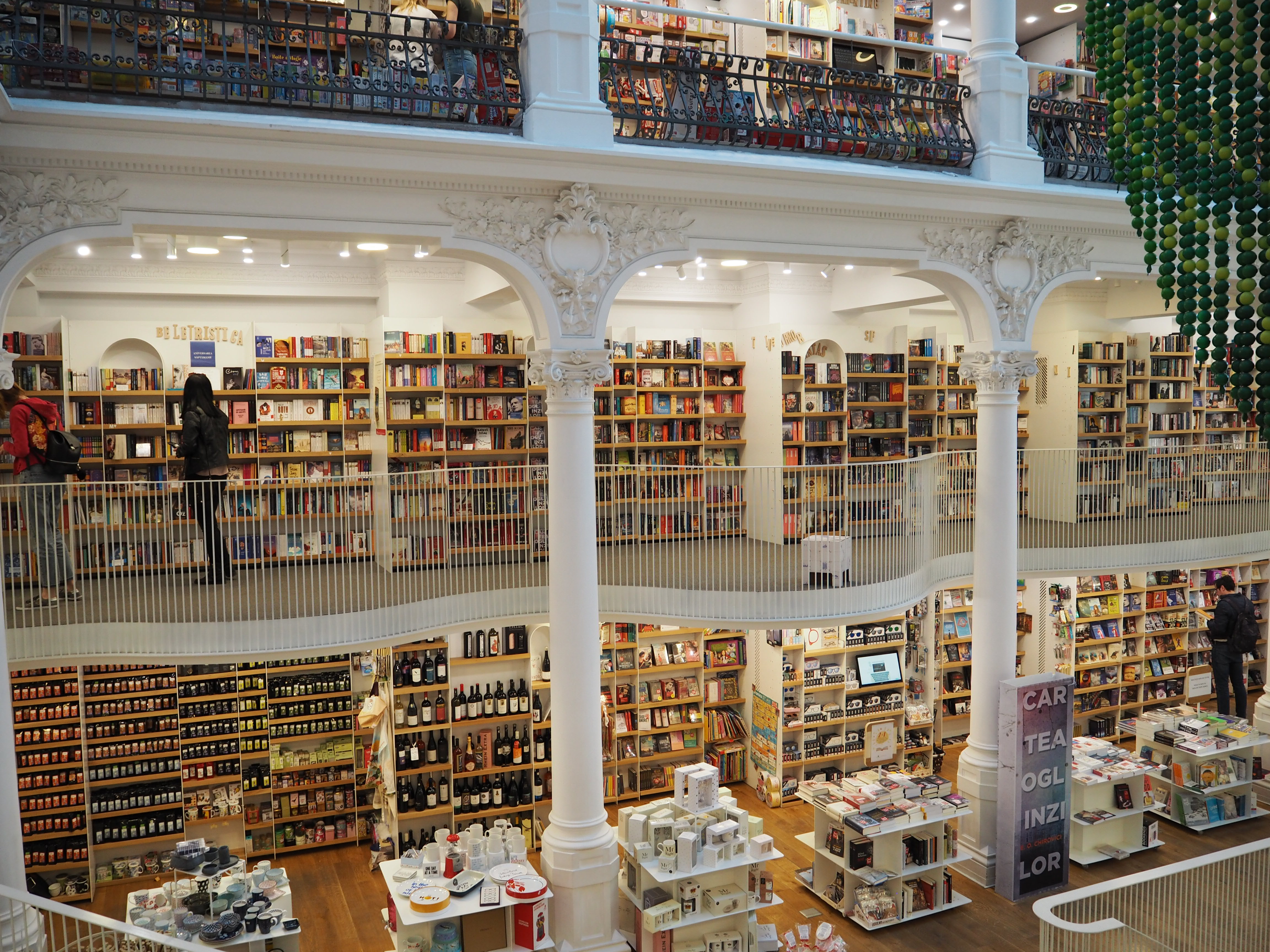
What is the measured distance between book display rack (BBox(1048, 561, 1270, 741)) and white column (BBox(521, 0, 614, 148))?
739 cm

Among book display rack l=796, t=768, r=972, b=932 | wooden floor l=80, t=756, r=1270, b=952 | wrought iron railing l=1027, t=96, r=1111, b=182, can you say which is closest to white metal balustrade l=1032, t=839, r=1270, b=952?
wooden floor l=80, t=756, r=1270, b=952

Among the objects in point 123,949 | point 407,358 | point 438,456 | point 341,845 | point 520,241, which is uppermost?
point 520,241

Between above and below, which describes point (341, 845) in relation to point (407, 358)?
below

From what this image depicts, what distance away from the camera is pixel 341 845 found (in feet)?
26.4

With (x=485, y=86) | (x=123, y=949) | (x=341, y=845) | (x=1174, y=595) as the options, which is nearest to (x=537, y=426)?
(x=485, y=86)

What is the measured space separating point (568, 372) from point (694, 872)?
330cm

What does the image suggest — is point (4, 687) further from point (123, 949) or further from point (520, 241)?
point (520, 241)

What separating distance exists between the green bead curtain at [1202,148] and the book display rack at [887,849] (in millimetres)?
4922

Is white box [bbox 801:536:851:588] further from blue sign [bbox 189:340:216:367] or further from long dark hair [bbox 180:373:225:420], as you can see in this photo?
blue sign [bbox 189:340:216:367]

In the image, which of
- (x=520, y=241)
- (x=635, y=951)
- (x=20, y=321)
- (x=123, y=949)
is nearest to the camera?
(x=123, y=949)

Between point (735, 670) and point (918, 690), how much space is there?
198 cm

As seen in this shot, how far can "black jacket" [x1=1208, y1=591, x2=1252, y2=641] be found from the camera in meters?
9.22

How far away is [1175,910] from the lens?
462 centimetres

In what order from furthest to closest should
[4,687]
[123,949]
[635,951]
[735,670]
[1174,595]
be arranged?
[1174,595], [735,670], [635,951], [123,949], [4,687]
